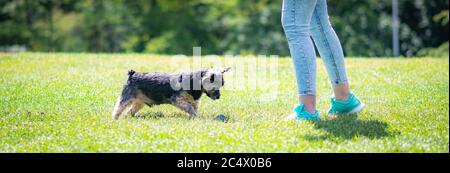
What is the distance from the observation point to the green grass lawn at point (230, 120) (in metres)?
5.66

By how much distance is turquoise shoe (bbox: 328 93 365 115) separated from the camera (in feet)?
22.8

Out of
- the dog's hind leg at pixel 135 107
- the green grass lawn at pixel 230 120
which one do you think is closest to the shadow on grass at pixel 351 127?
the green grass lawn at pixel 230 120

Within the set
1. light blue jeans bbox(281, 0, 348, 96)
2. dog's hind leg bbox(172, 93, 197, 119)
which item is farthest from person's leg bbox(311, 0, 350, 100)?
dog's hind leg bbox(172, 93, 197, 119)

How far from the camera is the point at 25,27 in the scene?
40.1 metres

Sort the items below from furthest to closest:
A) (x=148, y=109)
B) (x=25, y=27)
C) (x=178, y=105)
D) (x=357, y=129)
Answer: (x=25, y=27), (x=148, y=109), (x=178, y=105), (x=357, y=129)

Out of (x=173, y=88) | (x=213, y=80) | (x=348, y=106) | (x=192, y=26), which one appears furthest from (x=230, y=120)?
(x=192, y=26)

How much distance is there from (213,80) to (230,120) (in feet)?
1.66

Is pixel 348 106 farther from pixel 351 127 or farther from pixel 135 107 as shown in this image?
pixel 135 107

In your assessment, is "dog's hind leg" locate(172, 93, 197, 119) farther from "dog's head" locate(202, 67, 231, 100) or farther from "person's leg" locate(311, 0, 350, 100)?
"person's leg" locate(311, 0, 350, 100)

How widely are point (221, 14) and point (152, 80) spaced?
106ft

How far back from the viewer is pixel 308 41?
6.50m

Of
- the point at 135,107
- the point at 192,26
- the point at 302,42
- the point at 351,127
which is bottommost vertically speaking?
the point at 351,127

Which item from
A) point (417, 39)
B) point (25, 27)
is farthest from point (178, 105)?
point (25, 27)

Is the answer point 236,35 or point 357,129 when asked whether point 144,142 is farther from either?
point 236,35
